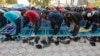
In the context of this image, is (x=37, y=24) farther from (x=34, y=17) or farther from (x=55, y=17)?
(x=55, y=17)

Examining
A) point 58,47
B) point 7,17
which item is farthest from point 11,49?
point 58,47

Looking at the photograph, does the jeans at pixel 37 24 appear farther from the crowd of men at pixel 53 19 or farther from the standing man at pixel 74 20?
the standing man at pixel 74 20

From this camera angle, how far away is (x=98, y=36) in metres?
1.66

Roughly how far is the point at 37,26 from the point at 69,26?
1.10ft

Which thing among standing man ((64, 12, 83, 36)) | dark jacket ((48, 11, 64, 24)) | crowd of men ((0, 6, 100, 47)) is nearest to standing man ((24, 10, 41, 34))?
crowd of men ((0, 6, 100, 47))

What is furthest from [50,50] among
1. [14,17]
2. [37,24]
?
[14,17]

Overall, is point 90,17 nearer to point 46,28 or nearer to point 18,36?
point 46,28

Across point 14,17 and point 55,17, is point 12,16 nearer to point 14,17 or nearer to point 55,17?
point 14,17

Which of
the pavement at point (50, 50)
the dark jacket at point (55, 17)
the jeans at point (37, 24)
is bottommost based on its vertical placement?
the pavement at point (50, 50)

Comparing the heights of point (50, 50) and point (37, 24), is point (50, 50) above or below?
below

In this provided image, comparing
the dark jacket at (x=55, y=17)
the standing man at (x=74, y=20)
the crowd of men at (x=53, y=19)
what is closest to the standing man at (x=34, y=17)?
the crowd of men at (x=53, y=19)

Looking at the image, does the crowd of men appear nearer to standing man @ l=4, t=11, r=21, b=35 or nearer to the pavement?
standing man @ l=4, t=11, r=21, b=35

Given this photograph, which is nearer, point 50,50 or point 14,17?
point 14,17

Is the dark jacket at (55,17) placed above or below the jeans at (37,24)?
above
